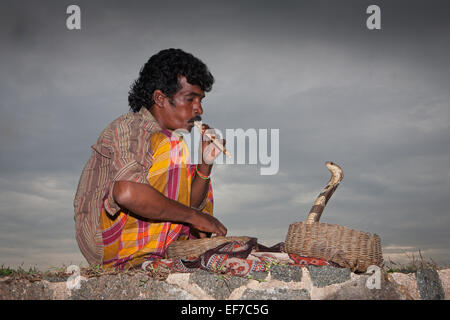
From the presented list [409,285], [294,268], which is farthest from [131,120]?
[409,285]

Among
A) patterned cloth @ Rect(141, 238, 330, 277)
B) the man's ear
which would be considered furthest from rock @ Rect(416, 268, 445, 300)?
the man's ear

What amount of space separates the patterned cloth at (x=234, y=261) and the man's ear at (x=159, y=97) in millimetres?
1678

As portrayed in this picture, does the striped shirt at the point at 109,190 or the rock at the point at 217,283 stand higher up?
the striped shirt at the point at 109,190

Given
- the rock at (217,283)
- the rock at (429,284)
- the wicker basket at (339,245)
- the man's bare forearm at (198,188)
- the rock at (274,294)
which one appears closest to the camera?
the rock at (274,294)

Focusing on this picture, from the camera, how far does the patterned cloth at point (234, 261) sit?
146 inches

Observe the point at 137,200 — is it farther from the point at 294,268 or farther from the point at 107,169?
the point at 294,268

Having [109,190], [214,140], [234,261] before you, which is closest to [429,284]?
[234,261]

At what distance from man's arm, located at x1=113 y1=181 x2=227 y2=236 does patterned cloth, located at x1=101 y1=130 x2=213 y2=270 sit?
27 cm

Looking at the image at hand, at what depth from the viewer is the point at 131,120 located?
416 centimetres

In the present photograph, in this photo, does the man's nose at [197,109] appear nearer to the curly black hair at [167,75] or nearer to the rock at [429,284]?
the curly black hair at [167,75]

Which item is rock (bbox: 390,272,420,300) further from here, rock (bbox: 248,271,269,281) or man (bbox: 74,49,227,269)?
man (bbox: 74,49,227,269)

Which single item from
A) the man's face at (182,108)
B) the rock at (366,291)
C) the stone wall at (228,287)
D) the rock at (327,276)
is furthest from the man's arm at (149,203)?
the rock at (366,291)

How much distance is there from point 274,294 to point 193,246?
0.90m

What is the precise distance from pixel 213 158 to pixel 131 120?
1032 millimetres
